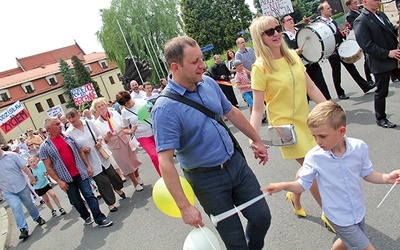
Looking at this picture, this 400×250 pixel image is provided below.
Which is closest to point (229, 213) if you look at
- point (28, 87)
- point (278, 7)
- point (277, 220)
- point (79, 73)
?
point (277, 220)

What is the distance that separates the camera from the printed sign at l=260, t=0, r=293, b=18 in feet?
43.1

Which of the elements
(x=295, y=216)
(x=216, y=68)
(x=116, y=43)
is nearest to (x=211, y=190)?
(x=295, y=216)

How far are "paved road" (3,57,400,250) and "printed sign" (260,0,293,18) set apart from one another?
661cm

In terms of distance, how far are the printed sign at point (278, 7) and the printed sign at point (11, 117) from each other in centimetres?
1205

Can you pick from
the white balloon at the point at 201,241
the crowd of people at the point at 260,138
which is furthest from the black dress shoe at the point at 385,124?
the white balloon at the point at 201,241

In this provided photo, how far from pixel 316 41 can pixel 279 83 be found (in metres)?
3.45

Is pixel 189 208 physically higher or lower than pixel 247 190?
higher

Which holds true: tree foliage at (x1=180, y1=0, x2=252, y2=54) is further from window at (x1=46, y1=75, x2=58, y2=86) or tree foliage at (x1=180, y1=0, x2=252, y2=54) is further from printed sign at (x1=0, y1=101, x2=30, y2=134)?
printed sign at (x1=0, y1=101, x2=30, y2=134)

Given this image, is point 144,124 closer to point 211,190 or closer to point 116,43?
point 211,190

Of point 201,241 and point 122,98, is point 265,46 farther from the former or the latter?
point 122,98

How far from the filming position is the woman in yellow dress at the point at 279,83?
2.84 m

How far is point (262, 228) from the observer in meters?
2.58

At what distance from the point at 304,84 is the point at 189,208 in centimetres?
160

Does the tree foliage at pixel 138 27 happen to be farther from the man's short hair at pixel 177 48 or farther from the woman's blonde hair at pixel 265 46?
the man's short hair at pixel 177 48
